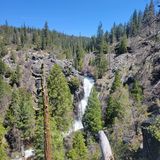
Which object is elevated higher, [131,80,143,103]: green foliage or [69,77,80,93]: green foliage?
[69,77,80,93]: green foliage

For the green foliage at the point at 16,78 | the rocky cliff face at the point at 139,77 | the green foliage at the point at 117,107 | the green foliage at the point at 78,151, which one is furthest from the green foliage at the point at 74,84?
the green foliage at the point at 78,151

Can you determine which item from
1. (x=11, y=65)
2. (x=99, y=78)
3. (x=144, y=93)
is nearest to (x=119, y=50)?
(x=99, y=78)

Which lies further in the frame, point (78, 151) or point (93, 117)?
point (93, 117)

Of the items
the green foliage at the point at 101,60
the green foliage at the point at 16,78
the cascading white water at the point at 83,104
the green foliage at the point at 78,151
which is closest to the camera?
the green foliage at the point at 78,151

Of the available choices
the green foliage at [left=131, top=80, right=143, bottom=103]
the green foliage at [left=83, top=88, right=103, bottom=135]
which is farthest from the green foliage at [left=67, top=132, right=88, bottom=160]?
the green foliage at [left=131, top=80, right=143, bottom=103]

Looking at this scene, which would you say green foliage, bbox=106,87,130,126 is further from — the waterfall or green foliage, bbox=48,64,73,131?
green foliage, bbox=48,64,73,131

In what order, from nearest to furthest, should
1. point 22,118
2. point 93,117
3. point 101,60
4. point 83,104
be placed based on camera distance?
point 22,118 → point 93,117 → point 83,104 → point 101,60

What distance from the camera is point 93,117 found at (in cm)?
6600

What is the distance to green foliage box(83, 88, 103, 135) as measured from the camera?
2581 inches

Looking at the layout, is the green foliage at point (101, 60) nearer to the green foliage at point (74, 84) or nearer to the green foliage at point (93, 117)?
the green foliage at point (74, 84)

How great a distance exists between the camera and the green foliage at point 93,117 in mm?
65562

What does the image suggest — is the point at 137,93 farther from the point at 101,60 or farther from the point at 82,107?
the point at 101,60

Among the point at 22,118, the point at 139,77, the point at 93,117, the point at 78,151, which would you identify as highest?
the point at 139,77

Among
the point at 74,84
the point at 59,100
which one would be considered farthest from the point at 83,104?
the point at 59,100
